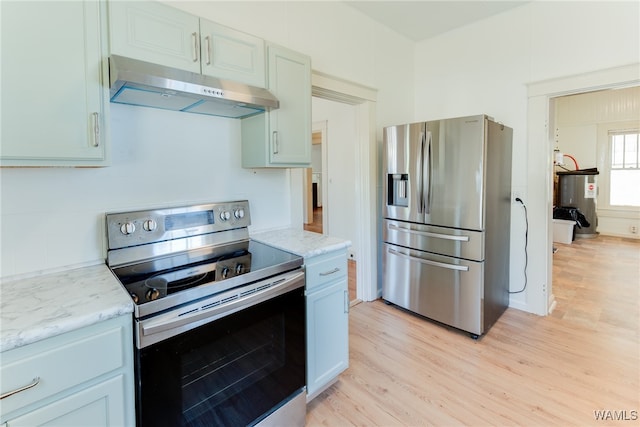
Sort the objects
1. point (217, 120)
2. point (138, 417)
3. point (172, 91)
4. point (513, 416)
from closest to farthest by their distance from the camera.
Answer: point (138, 417) → point (172, 91) → point (513, 416) → point (217, 120)

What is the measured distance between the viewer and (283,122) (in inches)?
76.7

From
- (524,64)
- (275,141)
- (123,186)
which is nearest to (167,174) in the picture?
(123,186)

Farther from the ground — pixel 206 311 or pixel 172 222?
pixel 172 222

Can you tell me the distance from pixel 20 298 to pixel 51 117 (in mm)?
676

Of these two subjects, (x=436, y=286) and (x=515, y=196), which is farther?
(x=515, y=196)

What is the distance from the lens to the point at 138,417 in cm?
113

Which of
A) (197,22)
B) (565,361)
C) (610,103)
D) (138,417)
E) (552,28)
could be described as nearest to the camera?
(138,417)

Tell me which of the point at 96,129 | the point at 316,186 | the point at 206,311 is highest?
the point at 316,186

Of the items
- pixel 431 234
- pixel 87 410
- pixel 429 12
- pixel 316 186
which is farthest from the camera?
pixel 316 186

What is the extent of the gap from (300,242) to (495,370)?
5.24 ft

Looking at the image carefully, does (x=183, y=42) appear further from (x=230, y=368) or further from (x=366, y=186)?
(x=366, y=186)

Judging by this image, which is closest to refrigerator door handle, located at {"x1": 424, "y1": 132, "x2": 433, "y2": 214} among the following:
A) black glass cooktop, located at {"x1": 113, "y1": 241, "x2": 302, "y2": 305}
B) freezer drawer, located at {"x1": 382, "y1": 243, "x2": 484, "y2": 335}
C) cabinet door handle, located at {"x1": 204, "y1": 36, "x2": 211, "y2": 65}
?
freezer drawer, located at {"x1": 382, "y1": 243, "x2": 484, "y2": 335}

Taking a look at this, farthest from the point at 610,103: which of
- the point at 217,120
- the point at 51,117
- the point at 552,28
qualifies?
the point at 51,117

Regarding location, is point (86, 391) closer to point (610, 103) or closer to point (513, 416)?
point (513, 416)
